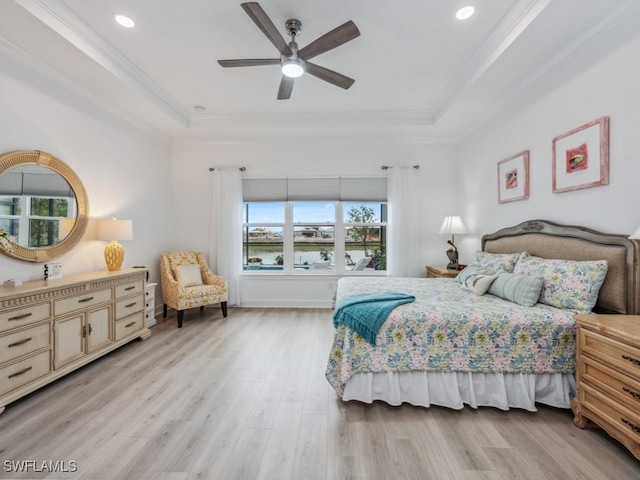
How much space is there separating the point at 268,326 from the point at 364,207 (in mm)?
2438

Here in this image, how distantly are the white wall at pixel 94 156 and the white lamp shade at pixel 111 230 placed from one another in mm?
154

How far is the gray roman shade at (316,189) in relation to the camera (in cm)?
479

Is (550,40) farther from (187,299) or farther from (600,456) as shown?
(187,299)

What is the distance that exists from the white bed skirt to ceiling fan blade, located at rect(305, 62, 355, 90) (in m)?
2.41

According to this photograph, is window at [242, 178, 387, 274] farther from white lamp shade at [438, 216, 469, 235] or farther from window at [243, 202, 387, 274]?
white lamp shade at [438, 216, 469, 235]

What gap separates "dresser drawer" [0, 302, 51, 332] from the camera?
1996 millimetres

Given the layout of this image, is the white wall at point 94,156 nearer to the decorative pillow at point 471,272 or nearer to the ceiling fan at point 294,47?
the ceiling fan at point 294,47

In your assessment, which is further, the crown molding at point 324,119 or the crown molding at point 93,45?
the crown molding at point 324,119

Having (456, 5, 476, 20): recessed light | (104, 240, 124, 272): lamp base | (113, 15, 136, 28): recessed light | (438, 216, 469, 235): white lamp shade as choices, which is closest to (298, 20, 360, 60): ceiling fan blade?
(456, 5, 476, 20): recessed light

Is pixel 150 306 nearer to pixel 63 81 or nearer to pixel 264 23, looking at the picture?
pixel 63 81

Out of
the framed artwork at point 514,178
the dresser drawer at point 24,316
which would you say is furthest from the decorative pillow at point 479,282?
the dresser drawer at point 24,316

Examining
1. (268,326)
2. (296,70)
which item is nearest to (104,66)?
(296,70)

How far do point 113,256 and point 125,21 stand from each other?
2266 mm

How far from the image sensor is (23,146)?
8.43ft
